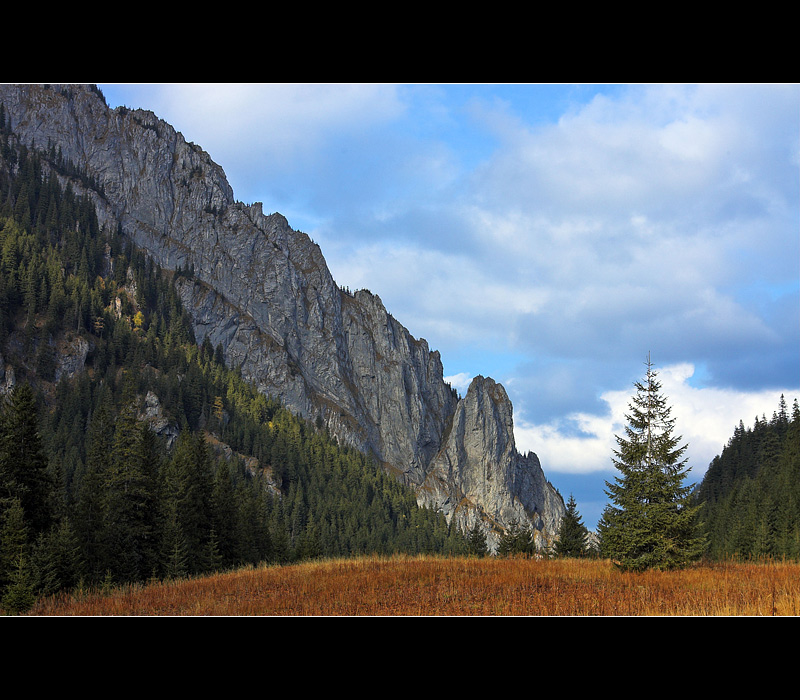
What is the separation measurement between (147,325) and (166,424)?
71836 mm

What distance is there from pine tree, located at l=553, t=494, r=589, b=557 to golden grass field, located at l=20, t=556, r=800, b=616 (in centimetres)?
2863

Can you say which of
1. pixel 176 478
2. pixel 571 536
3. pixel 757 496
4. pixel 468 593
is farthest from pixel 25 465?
pixel 757 496

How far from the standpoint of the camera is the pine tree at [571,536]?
45188 millimetres

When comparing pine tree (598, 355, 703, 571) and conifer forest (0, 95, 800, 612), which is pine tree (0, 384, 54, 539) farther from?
pine tree (598, 355, 703, 571)

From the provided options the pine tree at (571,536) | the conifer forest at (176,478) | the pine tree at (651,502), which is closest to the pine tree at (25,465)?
the conifer forest at (176,478)

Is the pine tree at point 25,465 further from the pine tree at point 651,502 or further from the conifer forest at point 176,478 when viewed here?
the pine tree at point 651,502

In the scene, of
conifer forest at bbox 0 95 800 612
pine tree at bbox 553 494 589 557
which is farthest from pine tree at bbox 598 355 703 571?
pine tree at bbox 553 494 589 557

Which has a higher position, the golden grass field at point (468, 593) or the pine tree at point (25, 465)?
the pine tree at point (25, 465)

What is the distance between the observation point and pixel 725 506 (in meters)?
79.9

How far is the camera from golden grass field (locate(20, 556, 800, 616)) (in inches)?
418

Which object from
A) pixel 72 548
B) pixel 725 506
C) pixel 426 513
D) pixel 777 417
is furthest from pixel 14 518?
pixel 426 513

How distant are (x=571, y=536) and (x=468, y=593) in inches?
1557

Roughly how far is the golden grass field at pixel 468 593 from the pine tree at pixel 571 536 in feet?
93.9
